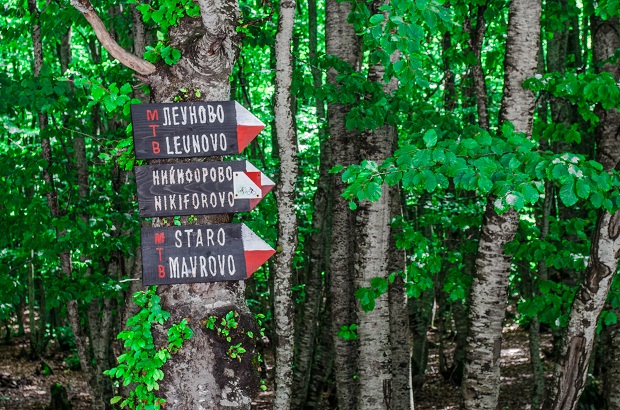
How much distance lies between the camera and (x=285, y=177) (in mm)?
6297

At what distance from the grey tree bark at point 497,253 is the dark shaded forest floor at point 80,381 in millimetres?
5800

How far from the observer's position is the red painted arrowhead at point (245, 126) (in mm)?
4340

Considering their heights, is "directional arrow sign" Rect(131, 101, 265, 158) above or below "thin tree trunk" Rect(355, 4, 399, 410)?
above

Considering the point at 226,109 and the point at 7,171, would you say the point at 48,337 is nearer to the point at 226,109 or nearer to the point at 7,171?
the point at 7,171

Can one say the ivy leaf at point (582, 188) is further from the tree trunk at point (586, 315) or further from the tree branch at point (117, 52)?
the tree branch at point (117, 52)

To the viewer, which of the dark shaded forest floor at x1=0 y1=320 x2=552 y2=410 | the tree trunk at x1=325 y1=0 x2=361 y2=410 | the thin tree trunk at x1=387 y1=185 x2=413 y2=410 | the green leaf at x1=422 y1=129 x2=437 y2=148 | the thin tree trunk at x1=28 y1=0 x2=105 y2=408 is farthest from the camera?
the dark shaded forest floor at x1=0 y1=320 x2=552 y2=410

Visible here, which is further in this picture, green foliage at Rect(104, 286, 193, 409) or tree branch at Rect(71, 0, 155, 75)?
tree branch at Rect(71, 0, 155, 75)

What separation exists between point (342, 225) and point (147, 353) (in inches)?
178

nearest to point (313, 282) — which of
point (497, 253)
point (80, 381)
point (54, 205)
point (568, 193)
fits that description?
point (54, 205)

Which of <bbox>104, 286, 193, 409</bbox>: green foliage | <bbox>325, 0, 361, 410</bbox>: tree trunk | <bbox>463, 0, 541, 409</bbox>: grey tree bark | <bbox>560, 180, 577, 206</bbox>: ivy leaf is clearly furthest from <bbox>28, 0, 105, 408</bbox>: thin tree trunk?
<bbox>560, 180, 577, 206</bbox>: ivy leaf

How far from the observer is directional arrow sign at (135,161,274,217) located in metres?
4.23

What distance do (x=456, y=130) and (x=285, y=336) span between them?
107 inches

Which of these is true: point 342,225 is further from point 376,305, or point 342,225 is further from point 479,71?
point 479,71

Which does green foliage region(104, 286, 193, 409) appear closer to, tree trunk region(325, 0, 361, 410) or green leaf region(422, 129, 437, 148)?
green leaf region(422, 129, 437, 148)
